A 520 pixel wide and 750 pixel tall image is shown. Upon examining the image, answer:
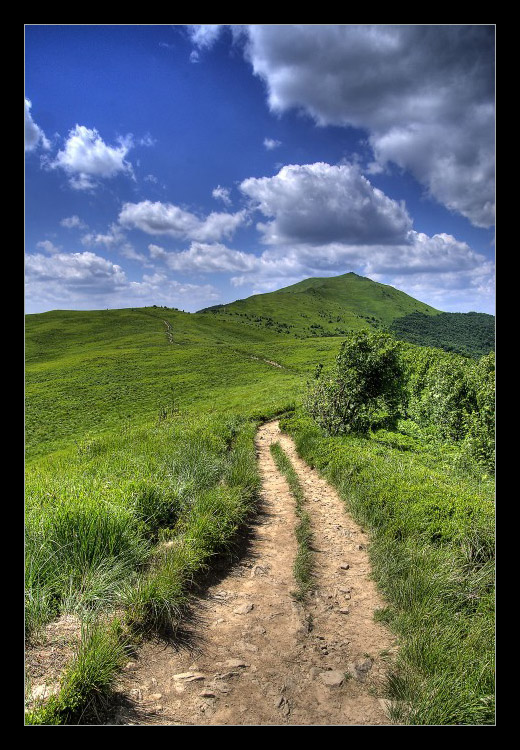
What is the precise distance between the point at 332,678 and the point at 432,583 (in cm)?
231

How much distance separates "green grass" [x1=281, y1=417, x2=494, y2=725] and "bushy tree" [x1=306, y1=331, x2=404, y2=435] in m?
8.81

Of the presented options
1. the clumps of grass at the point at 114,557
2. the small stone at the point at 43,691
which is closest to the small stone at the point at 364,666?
the clumps of grass at the point at 114,557

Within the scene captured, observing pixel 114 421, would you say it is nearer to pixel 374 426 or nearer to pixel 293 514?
pixel 374 426

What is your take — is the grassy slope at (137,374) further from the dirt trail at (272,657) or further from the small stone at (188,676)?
the small stone at (188,676)

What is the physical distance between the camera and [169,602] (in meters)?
4.91

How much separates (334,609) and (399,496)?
13.8 feet

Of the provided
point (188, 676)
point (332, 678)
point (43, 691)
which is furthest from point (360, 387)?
point (43, 691)

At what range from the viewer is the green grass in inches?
144

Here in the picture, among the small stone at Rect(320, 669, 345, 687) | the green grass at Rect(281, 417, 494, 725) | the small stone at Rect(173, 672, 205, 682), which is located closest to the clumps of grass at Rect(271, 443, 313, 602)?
the green grass at Rect(281, 417, 494, 725)

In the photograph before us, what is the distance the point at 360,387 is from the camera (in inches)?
873

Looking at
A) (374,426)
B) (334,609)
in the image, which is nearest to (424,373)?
(374,426)

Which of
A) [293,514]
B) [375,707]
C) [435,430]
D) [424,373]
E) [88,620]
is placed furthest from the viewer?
[424,373]

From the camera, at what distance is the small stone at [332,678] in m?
4.06

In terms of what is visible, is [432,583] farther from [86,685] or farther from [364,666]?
[86,685]
